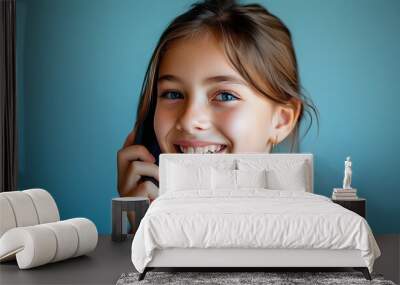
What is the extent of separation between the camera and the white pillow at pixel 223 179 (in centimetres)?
604

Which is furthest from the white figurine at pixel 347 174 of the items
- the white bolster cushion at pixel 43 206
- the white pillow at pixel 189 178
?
the white bolster cushion at pixel 43 206

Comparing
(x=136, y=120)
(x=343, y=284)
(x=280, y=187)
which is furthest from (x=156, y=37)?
(x=343, y=284)

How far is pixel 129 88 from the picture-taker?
686cm

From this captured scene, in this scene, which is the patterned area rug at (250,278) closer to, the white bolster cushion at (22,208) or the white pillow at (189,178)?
the white bolster cushion at (22,208)

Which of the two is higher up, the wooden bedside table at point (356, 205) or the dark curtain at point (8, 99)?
the dark curtain at point (8, 99)

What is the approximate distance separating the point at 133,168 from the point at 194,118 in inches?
34.9

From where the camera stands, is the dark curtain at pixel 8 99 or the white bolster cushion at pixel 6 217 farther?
the dark curtain at pixel 8 99

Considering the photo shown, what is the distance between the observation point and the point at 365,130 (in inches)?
269

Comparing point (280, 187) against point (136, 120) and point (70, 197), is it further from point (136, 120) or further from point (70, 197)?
point (70, 197)

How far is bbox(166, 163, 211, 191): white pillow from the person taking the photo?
6.17 metres

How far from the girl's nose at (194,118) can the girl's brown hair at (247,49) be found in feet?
1.28

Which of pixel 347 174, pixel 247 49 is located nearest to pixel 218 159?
pixel 247 49

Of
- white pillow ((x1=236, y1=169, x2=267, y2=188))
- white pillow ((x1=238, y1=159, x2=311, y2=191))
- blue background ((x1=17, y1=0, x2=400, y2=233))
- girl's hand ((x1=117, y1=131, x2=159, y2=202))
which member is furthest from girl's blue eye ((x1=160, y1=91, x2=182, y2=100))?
white pillow ((x1=236, y1=169, x2=267, y2=188))

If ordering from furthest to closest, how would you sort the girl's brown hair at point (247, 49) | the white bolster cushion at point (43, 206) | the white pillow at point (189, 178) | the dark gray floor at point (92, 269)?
the girl's brown hair at point (247, 49)
the white pillow at point (189, 178)
the white bolster cushion at point (43, 206)
the dark gray floor at point (92, 269)
